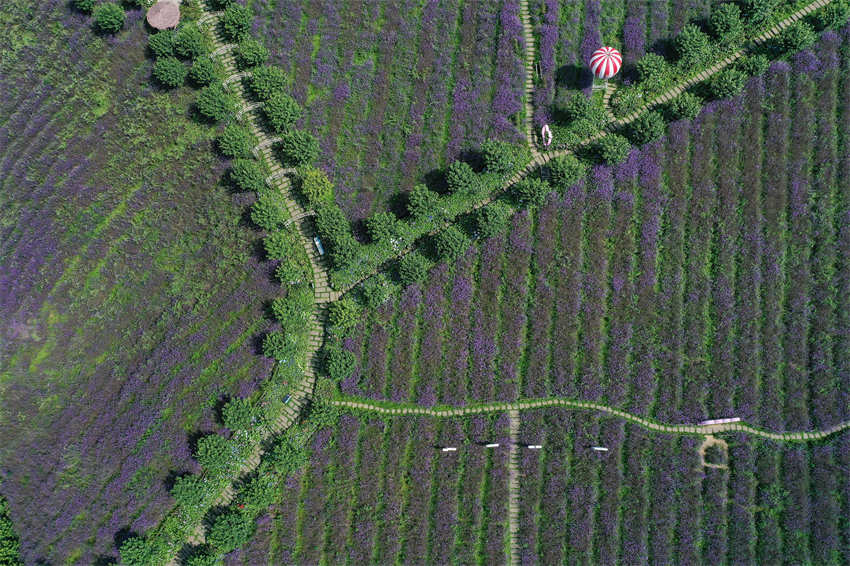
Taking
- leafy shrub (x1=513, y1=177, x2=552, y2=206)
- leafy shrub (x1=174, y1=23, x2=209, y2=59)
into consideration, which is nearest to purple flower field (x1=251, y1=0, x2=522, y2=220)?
leafy shrub (x1=513, y1=177, x2=552, y2=206)

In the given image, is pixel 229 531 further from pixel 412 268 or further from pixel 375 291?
pixel 412 268

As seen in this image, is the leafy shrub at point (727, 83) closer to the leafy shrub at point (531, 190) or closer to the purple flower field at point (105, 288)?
the leafy shrub at point (531, 190)

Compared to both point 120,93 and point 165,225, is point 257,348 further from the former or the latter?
point 120,93

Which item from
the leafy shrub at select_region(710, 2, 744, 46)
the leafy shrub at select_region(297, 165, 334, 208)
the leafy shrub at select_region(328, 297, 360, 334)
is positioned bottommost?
the leafy shrub at select_region(328, 297, 360, 334)

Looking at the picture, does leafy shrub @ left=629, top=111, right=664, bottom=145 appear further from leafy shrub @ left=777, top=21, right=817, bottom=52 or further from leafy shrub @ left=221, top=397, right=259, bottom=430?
leafy shrub @ left=221, top=397, right=259, bottom=430

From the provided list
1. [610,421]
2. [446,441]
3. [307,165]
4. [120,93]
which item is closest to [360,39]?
[307,165]
